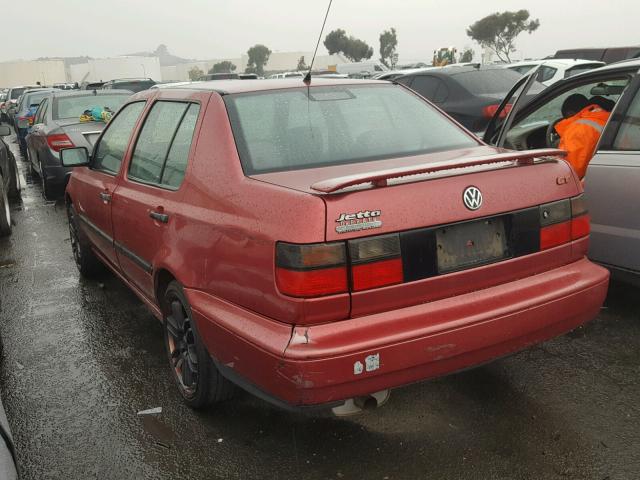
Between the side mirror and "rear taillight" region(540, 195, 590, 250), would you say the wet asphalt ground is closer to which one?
"rear taillight" region(540, 195, 590, 250)

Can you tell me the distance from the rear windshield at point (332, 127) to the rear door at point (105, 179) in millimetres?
1173

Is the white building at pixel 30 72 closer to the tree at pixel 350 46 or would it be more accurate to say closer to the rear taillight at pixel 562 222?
the tree at pixel 350 46

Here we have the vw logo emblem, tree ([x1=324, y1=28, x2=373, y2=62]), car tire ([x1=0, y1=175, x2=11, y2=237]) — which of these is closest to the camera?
the vw logo emblem

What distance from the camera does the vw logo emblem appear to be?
8.80ft

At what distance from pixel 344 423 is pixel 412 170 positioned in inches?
52.2

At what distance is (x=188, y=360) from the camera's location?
342 cm

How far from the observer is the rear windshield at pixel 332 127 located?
313 centimetres

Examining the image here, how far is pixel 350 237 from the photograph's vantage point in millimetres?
2490

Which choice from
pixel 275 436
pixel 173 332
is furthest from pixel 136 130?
pixel 275 436

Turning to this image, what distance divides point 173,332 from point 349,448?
1.14 meters

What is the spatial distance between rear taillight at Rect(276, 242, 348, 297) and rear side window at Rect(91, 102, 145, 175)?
2.11m

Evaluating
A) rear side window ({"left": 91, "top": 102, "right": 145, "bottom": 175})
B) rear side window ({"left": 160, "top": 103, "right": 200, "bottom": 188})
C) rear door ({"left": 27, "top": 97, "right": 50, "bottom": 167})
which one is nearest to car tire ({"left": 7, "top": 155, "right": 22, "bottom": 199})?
rear door ({"left": 27, "top": 97, "right": 50, "bottom": 167})

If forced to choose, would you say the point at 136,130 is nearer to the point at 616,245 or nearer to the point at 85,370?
the point at 85,370

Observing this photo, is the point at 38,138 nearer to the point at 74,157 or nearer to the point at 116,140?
the point at 74,157
